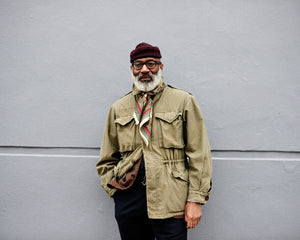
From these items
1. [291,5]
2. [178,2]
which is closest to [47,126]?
[178,2]

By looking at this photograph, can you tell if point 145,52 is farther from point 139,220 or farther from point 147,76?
point 139,220

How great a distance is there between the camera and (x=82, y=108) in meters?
2.43

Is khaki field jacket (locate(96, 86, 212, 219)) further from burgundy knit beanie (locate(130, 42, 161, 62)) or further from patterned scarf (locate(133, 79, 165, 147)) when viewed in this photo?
burgundy knit beanie (locate(130, 42, 161, 62))

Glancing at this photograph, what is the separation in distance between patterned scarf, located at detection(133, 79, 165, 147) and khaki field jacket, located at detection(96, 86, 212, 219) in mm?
41

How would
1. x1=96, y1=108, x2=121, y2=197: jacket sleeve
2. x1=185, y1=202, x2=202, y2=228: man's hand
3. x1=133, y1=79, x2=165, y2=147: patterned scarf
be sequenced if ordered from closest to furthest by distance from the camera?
x1=185, y1=202, x2=202, y2=228: man's hand < x1=133, y1=79, x2=165, y2=147: patterned scarf < x1=96, y1=108, x2=121, y2=197: jacket sleeve

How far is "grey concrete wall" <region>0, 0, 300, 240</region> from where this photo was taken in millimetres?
2295

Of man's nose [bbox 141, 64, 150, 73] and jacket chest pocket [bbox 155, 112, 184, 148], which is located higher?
man's nose [bbox 141, 64, 150, 73]

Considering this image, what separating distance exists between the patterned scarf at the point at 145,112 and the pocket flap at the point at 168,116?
0.26 ft

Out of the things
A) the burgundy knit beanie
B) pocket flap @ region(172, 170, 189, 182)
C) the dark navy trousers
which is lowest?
the dark navy trousers

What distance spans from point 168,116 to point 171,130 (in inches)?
4.4

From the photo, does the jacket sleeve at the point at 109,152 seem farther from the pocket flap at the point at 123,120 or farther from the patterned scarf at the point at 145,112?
the patterned scarf at the point at 145,112

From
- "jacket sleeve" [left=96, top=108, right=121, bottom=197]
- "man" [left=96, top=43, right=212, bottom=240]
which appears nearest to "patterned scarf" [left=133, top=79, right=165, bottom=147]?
Answer: "man" [left=96, top=43, right=212, bottom=240]

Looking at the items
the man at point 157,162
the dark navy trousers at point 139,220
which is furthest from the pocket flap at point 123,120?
the dark navy trousers at point 139,220

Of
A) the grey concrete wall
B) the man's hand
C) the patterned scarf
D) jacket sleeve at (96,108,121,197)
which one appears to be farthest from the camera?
the grey concrete wall
